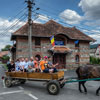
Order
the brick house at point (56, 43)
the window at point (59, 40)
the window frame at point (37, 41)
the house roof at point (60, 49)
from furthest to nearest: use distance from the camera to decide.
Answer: the window at point (59, 40) → the window frame at point (37, 41) → the house roof at point (60, 49) → the brick house at point (56, 43)

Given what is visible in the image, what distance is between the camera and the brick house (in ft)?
51.6

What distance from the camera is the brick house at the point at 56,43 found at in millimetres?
15715

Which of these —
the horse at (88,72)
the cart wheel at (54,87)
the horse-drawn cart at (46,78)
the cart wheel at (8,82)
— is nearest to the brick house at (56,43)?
the cart wheel at (8,82)

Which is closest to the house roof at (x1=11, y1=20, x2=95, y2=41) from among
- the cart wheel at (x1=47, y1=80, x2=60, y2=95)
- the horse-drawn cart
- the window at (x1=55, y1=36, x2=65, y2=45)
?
the window at (x1=55, y1=36, x2=65, y2=45)

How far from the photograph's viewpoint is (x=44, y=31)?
17.3m

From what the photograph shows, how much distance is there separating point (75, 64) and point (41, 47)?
21.6 feet

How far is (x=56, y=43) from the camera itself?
1739cm

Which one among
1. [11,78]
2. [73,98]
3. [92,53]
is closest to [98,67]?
[73,98]

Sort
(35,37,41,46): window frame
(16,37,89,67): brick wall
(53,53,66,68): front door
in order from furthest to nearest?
1. (53,53,66,68): front door
2. (35,37,41,46): window frame
3. (16,37,89,67): brick wall

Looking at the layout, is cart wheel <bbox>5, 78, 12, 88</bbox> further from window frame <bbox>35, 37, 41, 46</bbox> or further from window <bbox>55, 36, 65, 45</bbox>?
window <bbox>55, 36, 65, 45</bbox>

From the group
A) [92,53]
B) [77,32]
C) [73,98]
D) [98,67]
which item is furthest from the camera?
[92,53]

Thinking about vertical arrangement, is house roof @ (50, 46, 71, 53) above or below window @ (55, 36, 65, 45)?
below

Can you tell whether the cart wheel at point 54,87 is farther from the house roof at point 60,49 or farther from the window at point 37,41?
the window at point 37,41

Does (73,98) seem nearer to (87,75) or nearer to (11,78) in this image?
(87,75)
